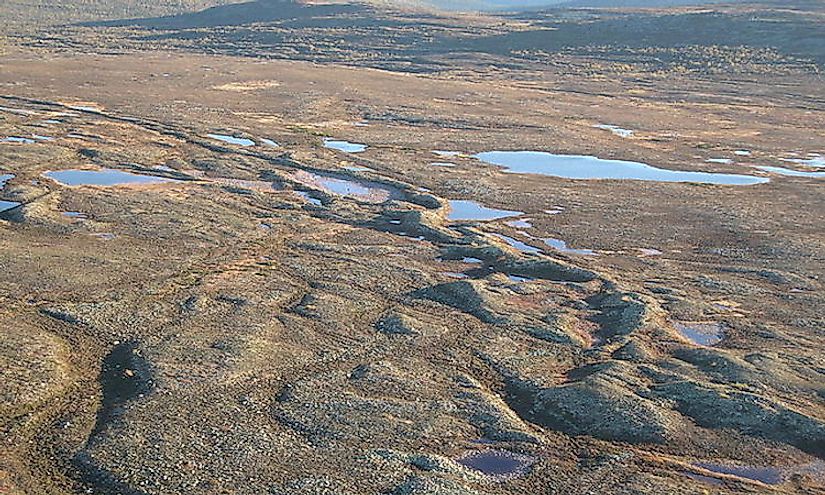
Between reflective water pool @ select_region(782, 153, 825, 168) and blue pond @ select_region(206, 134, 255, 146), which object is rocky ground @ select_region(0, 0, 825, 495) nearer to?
blue pond @ select_region(206, 134, 255, 146)

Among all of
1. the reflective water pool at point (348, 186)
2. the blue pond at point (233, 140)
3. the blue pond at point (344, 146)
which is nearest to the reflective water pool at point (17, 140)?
the blue pond at point (233, 140)

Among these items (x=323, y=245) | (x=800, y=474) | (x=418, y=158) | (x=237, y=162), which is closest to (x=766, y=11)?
(x=418, y=158)

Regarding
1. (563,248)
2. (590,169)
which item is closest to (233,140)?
(590,169)

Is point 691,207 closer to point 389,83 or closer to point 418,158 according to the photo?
point 418,158

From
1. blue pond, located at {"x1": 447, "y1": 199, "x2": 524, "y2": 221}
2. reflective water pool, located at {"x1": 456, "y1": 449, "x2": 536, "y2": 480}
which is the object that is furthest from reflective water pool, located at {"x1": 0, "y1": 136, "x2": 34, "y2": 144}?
reflective water pool, located at {"x1": 456, "y1": 449, "x2": 536, "y2": 480}

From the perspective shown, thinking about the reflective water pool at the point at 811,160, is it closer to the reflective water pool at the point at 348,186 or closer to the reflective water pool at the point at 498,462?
the reflective water pool at the point at 348,186

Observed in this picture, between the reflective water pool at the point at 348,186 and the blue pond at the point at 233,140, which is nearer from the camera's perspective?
the reflective water pool at the point at 348,186
